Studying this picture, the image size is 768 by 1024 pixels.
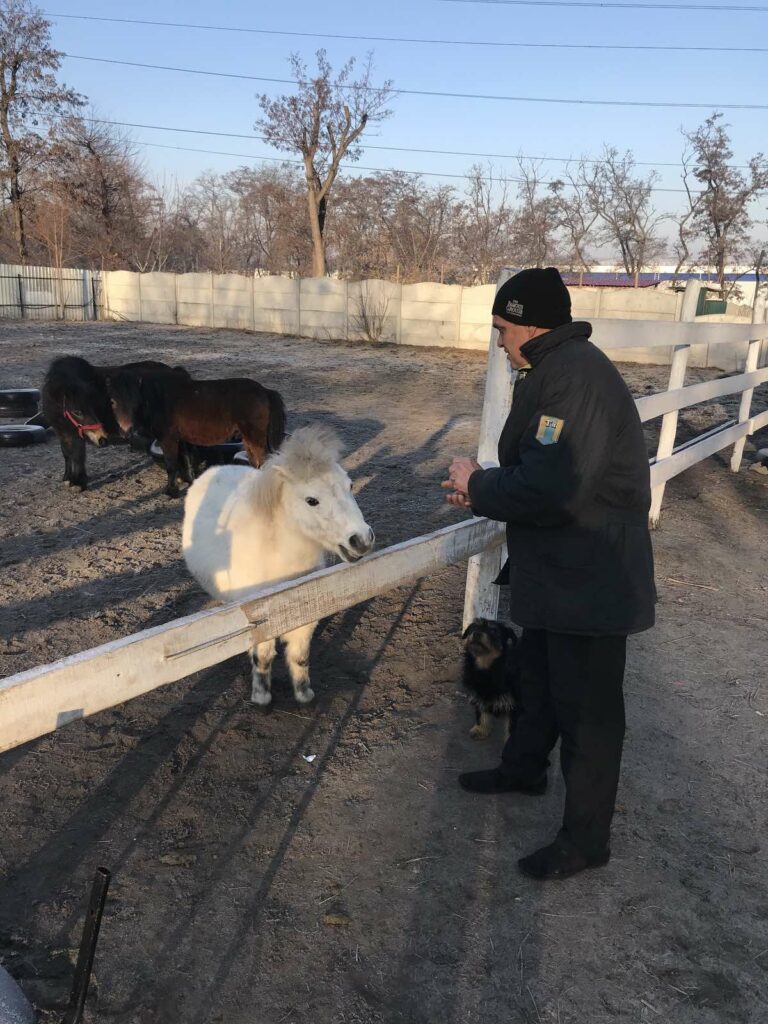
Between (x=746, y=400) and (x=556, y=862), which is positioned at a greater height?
(x=746, y=400)

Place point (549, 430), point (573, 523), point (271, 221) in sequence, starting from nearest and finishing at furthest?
point (549, 430) → point (573, 523) → point (271, 221)

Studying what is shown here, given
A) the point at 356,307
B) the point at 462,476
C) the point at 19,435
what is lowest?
the point at 19,435

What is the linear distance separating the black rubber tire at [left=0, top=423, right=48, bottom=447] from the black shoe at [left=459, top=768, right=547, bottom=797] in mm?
8460

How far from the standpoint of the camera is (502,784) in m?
3.10

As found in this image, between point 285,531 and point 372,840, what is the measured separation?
1.54 m

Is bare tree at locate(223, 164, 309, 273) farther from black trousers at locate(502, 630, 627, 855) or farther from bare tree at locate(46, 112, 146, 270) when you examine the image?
black trousers at locate(502, 630, 627, 855)

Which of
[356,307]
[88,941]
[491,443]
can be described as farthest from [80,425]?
[356,307]

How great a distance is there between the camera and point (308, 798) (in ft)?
10.1

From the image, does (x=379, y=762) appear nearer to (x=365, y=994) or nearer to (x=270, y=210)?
(x=365, y=994)

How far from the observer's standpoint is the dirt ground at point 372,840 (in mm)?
2180

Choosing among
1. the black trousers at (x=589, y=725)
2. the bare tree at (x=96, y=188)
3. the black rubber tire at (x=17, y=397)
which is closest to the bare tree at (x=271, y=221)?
the bare tree at (x=96, y=188)

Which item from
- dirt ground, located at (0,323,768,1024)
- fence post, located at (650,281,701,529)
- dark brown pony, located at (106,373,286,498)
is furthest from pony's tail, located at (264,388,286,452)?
fence post, located at (650,281,701,529)

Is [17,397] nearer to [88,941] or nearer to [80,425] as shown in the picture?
[80,425]

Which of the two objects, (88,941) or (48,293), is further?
(48,293)
